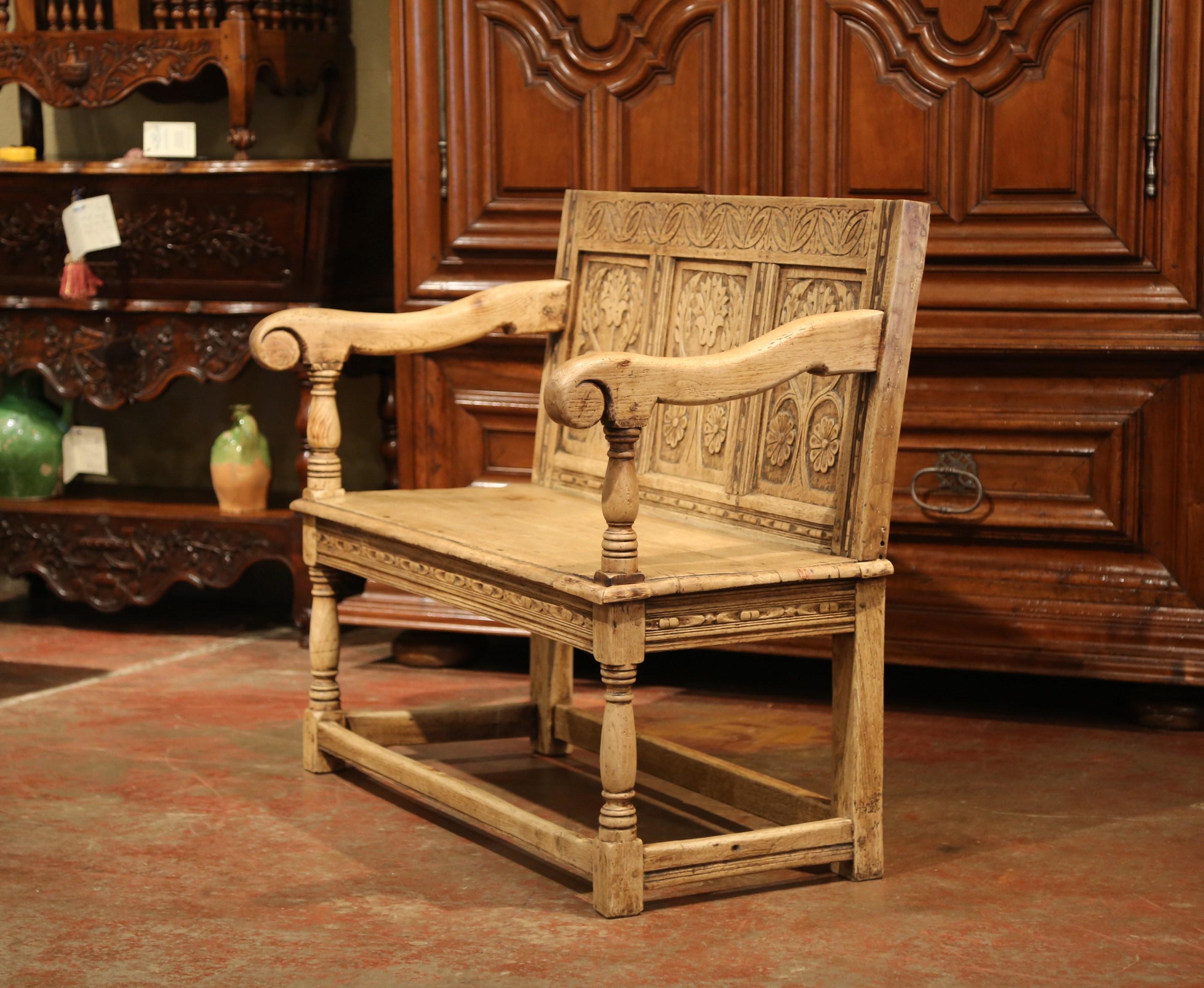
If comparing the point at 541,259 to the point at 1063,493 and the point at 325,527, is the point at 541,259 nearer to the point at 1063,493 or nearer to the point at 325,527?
the point at 325,527

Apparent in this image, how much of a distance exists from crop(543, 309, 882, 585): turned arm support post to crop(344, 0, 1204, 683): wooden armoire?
3.74 feet

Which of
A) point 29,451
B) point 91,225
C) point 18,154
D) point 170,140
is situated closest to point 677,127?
point 170,140

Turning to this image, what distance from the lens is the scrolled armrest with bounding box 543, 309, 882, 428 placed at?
2.52 meters

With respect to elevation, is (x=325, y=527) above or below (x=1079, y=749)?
above

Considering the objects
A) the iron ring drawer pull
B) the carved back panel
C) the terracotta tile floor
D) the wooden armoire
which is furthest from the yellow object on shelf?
the iron ring drawer pull

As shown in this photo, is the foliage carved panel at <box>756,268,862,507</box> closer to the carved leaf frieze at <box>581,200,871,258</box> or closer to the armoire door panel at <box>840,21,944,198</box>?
the carved leaf frieze at <box>581,200,871,258</box>

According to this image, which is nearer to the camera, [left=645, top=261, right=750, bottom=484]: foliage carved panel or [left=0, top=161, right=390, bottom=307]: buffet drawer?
[left=645, top=261, right=750, bottom=484]: foliage carved panel

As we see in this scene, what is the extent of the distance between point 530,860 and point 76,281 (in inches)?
90.2

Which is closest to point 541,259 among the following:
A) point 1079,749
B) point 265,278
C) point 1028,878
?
point 265,278

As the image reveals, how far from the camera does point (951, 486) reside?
386 centimetres

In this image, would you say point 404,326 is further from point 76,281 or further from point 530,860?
point 76,281

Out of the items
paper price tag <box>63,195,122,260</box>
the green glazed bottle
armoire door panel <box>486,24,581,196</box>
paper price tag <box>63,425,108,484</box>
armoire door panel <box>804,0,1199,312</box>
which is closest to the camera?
armoire door panel <box>804,0,1199,312</box>

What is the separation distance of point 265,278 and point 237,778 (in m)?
1.53

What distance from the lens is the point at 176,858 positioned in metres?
2.98
